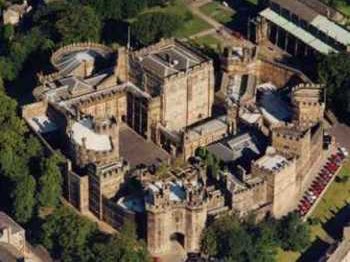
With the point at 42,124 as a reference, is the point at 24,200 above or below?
below

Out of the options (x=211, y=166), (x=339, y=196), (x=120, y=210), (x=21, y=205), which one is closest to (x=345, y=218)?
(x=339, y=196)

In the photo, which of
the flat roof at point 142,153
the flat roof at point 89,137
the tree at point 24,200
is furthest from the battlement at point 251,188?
the tree at point 24,200

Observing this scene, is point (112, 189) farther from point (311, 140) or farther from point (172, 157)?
point (311, 140)

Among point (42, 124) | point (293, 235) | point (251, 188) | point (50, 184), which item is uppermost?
point (251, 188)

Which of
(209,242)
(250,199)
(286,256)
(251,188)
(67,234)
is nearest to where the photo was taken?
(67,234)

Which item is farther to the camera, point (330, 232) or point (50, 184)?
point (330, 232)

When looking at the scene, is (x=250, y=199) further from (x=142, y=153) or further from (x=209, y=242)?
(x=142, y=153)

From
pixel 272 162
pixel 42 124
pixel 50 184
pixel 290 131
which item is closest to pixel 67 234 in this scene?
pixel 50 184

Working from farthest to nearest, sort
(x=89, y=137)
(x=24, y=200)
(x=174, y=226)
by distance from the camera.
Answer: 1. (x=89, y=137)
2. (x=24, y=200)
3. (x=174, y=226)
